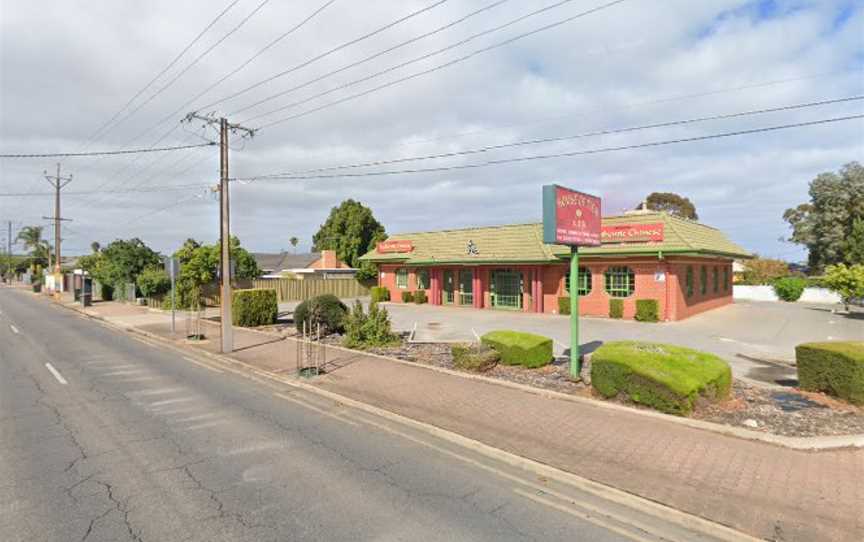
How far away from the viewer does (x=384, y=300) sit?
36594 mm

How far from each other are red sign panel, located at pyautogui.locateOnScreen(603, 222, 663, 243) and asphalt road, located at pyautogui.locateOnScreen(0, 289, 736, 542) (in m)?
18.7

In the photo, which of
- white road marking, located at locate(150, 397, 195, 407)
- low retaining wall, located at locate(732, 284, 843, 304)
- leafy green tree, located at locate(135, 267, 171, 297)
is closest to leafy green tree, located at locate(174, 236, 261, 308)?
leafy green tree, located at locate(135, 267, 171, 297)

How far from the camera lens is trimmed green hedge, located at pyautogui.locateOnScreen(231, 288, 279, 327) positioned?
2150cm

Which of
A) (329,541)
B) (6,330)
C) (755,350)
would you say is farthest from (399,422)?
(6,330)

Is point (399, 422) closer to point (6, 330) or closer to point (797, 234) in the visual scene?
point (6, 330)

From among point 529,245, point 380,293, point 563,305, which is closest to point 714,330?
point 563,305

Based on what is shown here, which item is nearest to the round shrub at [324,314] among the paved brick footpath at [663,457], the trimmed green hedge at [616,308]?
the paved brick footpath at [663,457]

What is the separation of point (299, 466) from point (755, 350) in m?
15.1

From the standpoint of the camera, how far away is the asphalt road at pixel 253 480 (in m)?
4.88

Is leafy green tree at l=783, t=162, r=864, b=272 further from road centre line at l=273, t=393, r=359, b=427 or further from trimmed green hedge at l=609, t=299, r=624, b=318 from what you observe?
road centre line at l=273, t=393, r=359, b=427

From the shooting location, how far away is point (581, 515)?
521 centimetres

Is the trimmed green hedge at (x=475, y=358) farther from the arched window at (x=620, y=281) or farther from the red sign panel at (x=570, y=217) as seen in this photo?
the arched window at (x=620, y=281)

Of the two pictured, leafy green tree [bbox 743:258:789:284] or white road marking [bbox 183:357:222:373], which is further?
leafy green tree [bbox 743:258:789:284]

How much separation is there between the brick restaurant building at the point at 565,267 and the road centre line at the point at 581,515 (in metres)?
19.2
